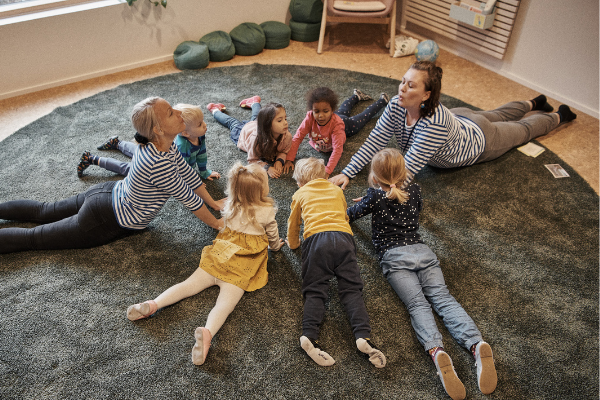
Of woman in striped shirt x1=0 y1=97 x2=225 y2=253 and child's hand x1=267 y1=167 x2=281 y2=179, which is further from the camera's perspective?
child's hand x1=267 y1=167 x2=281 y2=179

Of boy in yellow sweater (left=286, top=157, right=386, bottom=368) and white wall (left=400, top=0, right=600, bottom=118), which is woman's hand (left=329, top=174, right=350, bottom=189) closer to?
boy in yellow sweater (left=286, top=157, right=386, bottom=368)

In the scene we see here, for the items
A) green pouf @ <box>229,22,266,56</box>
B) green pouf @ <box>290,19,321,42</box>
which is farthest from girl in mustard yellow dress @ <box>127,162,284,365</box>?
green pouf @ <box>290,19,321,42</box>

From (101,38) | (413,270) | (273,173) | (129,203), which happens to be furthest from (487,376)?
(101,38)

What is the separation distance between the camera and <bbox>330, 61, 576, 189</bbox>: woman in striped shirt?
6.89 feet

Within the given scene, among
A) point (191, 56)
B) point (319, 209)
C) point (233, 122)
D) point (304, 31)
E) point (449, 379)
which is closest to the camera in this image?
point (449, 379)

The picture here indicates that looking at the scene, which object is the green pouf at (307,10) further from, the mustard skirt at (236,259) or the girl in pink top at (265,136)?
the mustard skirt at (236,259)

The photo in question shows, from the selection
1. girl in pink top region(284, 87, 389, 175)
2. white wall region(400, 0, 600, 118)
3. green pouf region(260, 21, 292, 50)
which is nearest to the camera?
girl in pink top region(284, 87, 389, 175)

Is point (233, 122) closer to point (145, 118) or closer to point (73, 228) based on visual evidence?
point (145, 118)

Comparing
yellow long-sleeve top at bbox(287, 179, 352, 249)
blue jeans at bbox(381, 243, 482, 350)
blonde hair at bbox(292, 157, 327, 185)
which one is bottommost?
blue jeans at bbox(381, 243, 482, 350)

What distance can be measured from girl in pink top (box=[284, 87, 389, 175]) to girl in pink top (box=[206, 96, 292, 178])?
7 centimetres

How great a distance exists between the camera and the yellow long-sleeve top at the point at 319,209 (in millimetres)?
1792

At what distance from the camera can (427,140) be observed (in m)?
2.19

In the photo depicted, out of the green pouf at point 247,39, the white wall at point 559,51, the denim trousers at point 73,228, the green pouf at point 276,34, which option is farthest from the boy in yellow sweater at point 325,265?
the white wall at point 559,51

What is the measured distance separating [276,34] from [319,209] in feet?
8.41
